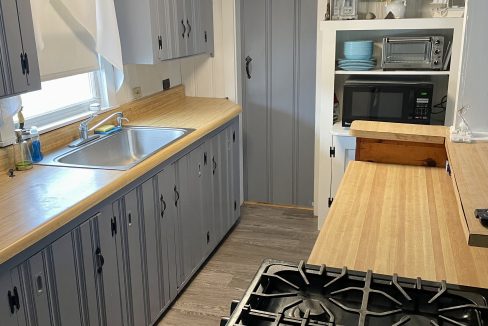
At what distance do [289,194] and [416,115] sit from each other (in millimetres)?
1409

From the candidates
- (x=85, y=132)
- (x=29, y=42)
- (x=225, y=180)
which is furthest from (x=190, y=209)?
(x=29, y=42)

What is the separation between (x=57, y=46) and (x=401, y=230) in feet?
6.54

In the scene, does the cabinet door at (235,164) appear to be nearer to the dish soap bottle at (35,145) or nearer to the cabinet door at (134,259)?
the cabinet door at (134,259)

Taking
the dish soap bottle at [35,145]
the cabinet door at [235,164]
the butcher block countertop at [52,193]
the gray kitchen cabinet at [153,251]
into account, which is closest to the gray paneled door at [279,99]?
the cabinet door at [235,164]

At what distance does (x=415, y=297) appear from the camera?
119 centimetres

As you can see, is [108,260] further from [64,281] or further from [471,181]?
[471,181]

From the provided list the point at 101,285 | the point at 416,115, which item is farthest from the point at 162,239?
the point at 416,115

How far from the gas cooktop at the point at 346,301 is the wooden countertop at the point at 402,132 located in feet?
3.67

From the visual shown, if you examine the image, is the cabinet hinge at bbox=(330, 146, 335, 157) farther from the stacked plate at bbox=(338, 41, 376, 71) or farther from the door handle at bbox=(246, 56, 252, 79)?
the door handle at bbox=(246, 56, 252, 79)

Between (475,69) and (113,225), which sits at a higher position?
(475,69)

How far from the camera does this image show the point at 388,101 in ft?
11.3

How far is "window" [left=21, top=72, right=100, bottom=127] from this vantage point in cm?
263

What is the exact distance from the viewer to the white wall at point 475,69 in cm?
213

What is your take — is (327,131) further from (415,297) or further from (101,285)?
(415,297)
